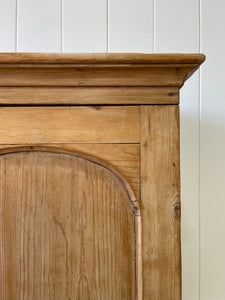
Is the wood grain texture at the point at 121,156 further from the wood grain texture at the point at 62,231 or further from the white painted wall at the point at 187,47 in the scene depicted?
the white painted wall at the point at 187,47

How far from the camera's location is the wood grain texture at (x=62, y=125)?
53 centimetres

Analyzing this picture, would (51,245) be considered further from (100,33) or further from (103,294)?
(100,33)

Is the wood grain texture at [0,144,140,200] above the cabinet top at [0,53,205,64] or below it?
below

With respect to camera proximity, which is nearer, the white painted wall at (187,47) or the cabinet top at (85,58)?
the cabinet top at (85,58)

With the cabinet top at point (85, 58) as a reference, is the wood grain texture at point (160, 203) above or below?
below

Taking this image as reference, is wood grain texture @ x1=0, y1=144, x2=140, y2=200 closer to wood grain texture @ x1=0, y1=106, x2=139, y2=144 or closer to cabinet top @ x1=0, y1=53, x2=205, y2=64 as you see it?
wood grain texture @ x1=0, y1=106, x2=139, y2=144

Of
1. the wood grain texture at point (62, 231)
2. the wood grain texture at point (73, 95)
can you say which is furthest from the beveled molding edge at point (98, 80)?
the wood grain texture at point (62, 231)

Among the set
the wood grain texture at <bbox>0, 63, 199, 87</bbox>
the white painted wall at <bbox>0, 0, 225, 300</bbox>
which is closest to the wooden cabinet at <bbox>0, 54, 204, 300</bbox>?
the wood grain texture at <bbox>0, 63, 199, 87</bbox>

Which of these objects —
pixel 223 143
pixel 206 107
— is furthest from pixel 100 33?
pixel 223 143

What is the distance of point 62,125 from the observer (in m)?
0.53

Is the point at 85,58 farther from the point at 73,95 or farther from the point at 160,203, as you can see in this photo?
the point at 160,203

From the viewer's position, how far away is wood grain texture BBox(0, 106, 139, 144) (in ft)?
1.73

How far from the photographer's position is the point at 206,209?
1.01 metres

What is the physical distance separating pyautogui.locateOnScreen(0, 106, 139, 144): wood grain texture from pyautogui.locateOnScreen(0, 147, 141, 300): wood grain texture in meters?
→ 0.03
